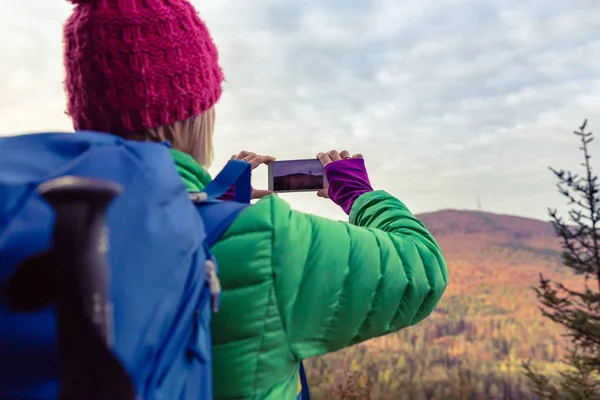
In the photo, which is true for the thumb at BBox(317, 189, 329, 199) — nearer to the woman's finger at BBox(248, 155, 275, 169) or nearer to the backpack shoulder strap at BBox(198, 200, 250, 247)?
the woman's finger at BBox(248, 155, 275, 169)

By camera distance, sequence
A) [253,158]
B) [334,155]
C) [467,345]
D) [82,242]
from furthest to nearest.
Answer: [467,345] → [253,158] → [334,155] → [82,242]

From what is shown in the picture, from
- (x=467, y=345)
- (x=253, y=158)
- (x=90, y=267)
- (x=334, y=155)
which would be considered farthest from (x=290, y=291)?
(x=467, y=345)

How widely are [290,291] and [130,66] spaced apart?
51cm

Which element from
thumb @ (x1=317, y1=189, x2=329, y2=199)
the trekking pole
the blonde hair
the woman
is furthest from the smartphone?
the trekking pole

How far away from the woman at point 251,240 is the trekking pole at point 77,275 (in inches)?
10.6

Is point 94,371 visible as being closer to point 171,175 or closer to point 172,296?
point 172,296

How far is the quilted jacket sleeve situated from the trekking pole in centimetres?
32

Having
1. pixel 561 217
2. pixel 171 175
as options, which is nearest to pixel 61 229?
pixel 171 175

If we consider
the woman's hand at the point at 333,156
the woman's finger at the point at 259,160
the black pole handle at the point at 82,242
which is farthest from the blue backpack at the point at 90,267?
the woman's finger at the point at 259,160

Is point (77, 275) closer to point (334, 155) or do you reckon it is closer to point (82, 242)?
point (82, 242)

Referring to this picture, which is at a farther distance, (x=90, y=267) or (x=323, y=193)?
(x=323, y=193)

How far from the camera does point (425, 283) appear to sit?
105 centimetres

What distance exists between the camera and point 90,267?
0.63 meters

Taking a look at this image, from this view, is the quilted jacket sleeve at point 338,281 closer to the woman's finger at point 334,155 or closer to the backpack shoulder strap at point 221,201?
the backpack shoulder strap at point 221,201
